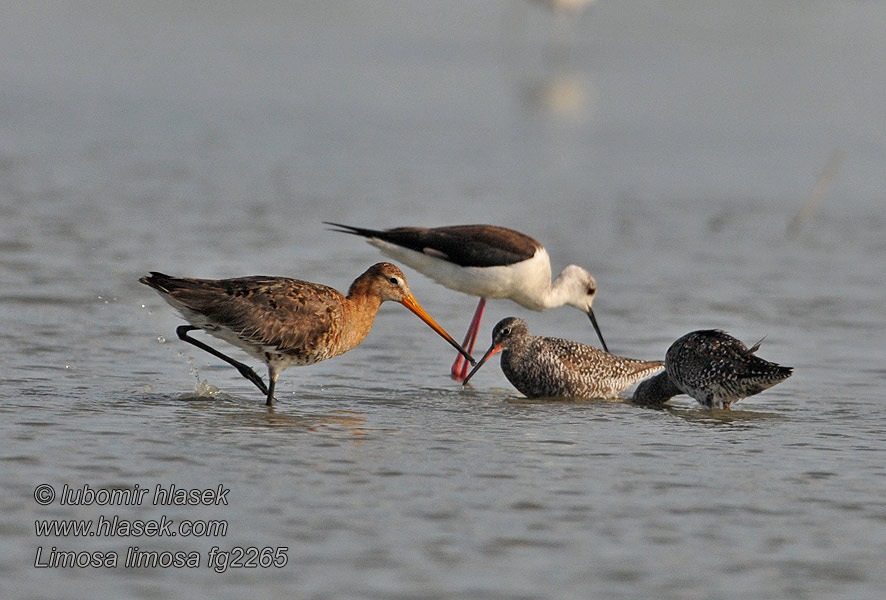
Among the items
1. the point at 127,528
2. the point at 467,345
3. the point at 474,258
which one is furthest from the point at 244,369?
the point at 127,528

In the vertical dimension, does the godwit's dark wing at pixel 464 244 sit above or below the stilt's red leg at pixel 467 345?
above

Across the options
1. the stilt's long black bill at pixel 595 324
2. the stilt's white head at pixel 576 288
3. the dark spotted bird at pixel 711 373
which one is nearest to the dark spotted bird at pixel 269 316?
the dark spotted bird at pixel 711 373

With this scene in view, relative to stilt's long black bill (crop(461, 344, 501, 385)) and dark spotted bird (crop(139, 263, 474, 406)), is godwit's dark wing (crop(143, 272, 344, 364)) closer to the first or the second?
dark spotted bird (crop(139, 263, 474, 406))

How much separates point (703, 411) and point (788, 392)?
0.77 metres

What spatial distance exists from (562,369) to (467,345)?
59.1 inches

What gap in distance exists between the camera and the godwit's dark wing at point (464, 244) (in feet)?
36.3

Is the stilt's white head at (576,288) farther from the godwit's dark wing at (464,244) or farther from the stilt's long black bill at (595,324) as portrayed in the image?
the godwit's dark wing at (464,244)

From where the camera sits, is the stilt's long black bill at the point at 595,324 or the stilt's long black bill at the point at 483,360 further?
the stilt's long black bill at the point at 595,324

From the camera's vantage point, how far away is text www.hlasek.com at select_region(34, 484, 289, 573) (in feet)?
→ 18.0

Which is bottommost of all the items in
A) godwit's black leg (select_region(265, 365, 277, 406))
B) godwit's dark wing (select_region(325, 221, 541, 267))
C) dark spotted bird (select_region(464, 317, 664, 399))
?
godwit's black leg (select_region(265, 365, 277, 406))

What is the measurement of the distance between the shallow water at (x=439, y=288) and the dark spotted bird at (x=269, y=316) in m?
0.34

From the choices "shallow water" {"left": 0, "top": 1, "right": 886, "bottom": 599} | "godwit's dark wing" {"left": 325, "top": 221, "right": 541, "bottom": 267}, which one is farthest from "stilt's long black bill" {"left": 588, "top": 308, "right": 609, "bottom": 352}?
"godwit's dark wing" {"left": 325, "top": 221, "right": 541, "bottom": 267}

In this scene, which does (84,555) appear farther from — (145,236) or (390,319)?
(145,236)

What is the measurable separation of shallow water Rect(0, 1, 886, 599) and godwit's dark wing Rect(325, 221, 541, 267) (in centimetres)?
75
